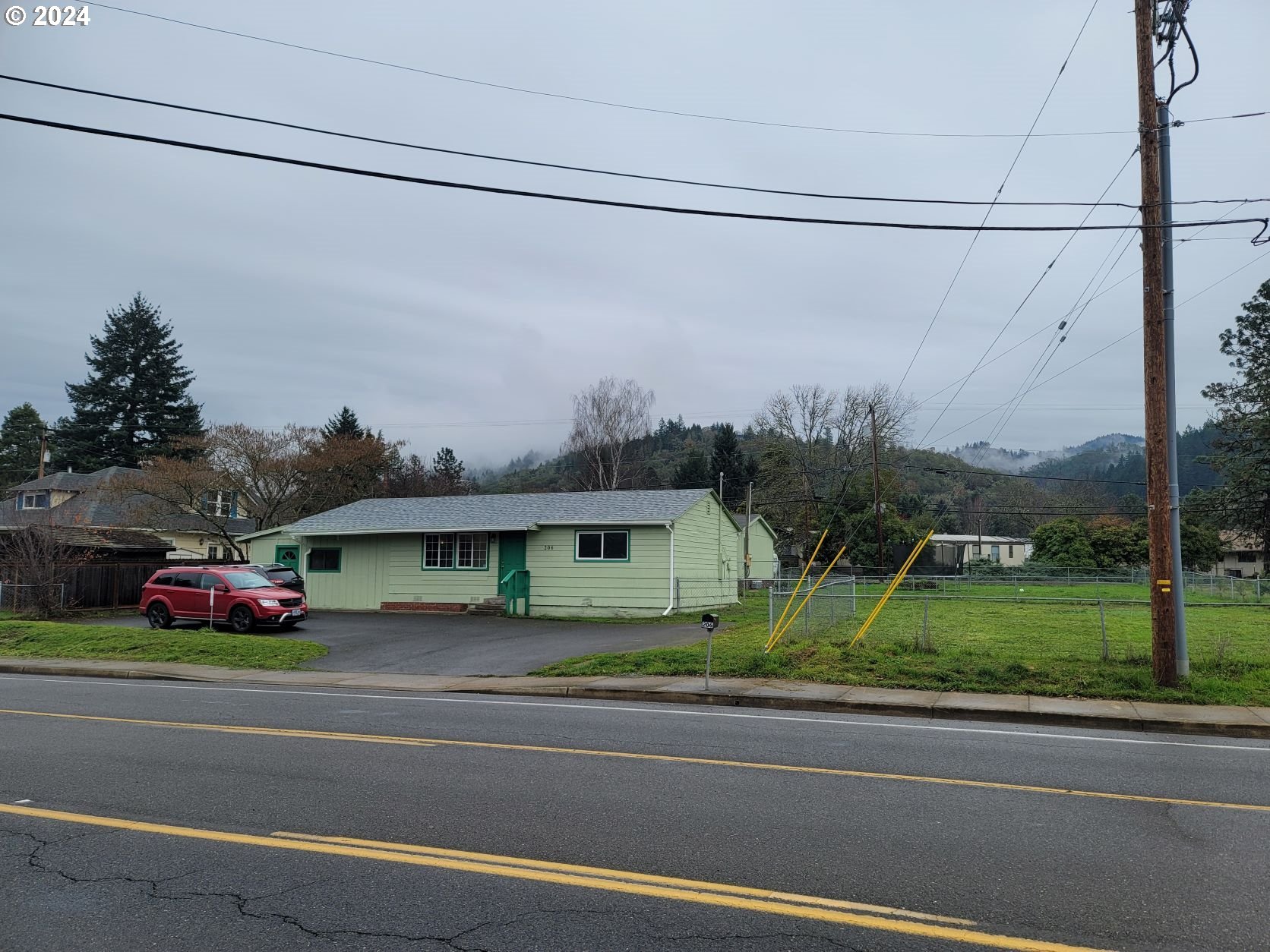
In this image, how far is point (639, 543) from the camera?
2836 cm

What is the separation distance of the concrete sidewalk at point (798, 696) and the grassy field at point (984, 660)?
494mm

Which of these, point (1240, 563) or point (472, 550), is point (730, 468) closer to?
point (472, 550)

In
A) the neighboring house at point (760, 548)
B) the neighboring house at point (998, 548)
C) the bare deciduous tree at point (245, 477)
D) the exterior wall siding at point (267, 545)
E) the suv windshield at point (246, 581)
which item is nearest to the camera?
the suv windshield at point (246, 581)

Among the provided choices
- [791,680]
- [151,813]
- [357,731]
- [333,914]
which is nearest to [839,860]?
[333,914]

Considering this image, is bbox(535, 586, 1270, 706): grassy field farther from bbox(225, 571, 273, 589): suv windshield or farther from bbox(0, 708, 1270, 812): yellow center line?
bbox(225, 571, 273, 589): suv windshield

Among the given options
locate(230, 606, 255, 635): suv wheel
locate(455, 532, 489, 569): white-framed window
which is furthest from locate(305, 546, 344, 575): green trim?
locate(230, 606, 255, 635): suv wheel

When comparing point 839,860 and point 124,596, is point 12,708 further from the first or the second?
point 124,596

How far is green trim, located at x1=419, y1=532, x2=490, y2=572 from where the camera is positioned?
98.4ft

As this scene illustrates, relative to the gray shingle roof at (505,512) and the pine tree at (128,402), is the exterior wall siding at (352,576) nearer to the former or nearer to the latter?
the gray shingle roof at (505,512)

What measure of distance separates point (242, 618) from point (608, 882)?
21161 millimetres

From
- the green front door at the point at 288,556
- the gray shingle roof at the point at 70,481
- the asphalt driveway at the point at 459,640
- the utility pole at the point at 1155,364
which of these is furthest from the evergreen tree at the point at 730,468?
the utility pole at the point at 1155,364

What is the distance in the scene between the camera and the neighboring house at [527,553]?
28312 millimetres

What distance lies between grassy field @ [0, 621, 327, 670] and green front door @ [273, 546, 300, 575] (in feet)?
34.6

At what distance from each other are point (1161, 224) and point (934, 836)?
10.8 metres
